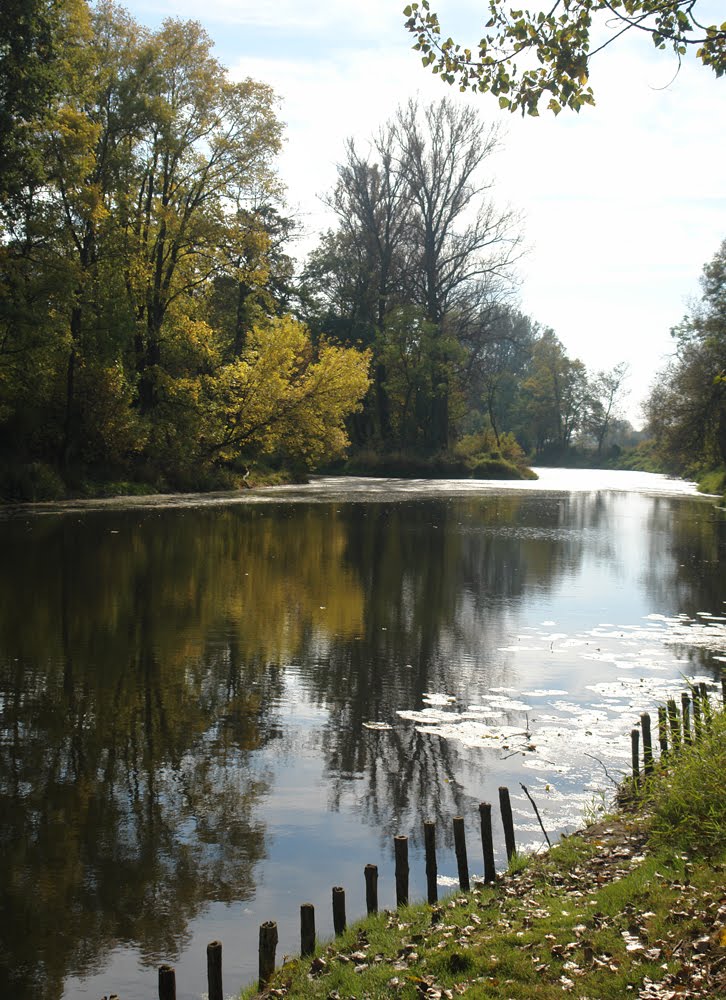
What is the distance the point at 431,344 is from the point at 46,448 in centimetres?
3351

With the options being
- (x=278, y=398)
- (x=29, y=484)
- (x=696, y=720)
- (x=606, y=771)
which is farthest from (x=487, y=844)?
(x=278, y=398)

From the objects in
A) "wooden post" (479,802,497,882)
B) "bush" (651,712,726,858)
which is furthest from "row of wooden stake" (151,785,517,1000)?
"bush" (651,712,726,858)

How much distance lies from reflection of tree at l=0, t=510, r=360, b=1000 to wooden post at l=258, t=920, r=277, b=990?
2.71 ft

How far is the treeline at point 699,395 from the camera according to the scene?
50312 mm

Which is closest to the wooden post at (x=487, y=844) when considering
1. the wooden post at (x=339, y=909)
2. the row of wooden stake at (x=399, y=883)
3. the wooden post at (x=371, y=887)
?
the row of wooden stake at (x=399, y=883)

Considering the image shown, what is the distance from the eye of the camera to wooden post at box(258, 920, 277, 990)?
478 cm

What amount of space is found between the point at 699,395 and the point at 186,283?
1091 inches

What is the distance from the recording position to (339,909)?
5.28 metres

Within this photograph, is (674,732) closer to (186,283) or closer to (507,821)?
(507,821)

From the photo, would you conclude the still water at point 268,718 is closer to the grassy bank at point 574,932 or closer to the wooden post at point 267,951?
the wooden post at point 267,951

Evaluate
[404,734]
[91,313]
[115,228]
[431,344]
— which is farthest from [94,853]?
[431,344]

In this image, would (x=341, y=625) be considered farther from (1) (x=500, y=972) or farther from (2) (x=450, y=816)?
(1) (x=500, y=972)

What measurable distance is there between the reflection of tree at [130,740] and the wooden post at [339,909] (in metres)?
0.97

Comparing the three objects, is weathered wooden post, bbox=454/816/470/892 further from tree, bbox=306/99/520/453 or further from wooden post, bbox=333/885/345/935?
tree, bbox=306/99/520/453
